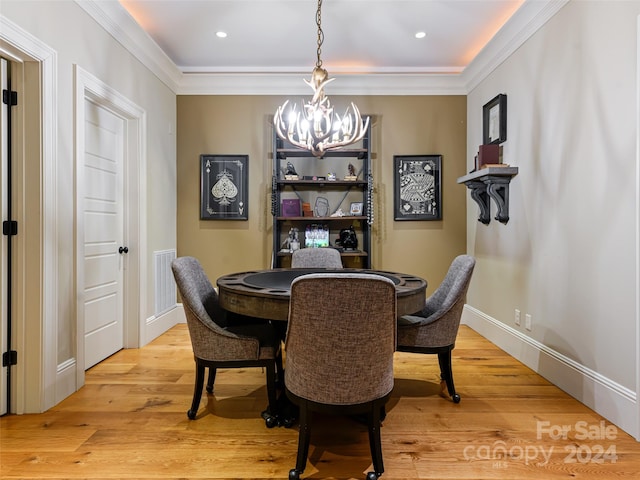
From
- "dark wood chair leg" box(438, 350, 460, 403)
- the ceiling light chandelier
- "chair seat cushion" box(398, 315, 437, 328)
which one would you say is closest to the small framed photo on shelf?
the ceiling light chandelier

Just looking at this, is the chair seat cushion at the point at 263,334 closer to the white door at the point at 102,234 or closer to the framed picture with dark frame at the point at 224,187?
the white door at the point at 102,234

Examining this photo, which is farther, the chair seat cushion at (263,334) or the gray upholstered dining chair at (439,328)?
the gray upholstered dining chair at (439,328)

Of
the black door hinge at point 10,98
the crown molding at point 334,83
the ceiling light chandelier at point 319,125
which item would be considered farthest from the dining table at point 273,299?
the crown molding at point 334,83

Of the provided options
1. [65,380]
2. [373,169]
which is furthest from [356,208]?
[65,380]

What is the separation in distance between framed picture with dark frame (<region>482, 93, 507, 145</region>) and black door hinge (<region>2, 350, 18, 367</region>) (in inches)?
159

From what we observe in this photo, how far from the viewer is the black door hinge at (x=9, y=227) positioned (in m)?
2.20

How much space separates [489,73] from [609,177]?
2.07 meters

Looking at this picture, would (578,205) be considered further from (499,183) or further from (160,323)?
(160,323)

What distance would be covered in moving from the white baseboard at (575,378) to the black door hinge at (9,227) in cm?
358

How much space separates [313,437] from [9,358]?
1.85m

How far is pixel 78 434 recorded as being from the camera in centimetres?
206

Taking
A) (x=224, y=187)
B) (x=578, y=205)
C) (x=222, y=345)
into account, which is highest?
(x=224, y=187)

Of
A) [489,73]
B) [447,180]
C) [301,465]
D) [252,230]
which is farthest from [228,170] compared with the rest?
[301,465]

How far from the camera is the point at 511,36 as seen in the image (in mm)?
3260
